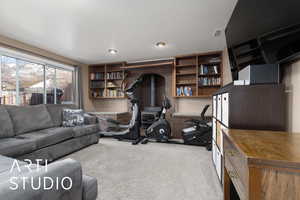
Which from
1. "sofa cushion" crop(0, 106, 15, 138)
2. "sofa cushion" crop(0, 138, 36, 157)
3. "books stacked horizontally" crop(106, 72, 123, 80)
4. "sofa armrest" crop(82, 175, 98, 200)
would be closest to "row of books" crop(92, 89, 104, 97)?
"books stacked horizontally" crop(106, 72, 123, 80)

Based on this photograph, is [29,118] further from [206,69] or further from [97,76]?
[206,69]

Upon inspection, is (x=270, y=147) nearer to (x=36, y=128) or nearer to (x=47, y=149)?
(x=47, y=149)

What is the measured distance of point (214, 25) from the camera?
2305mm

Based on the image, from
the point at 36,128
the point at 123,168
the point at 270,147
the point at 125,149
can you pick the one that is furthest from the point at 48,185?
the point at 36,128

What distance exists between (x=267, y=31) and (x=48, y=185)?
1.85 meters

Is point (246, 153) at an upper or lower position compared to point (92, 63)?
lower

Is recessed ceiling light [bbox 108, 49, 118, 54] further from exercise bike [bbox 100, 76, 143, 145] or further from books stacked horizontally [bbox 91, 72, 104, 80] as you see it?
books stacked horizontally [bbox 91, 72, 104, 80]

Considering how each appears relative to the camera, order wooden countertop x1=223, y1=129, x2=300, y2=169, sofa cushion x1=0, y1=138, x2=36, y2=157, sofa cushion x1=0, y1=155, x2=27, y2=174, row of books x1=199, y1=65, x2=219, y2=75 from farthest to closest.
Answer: row of books x1=199, y1=65, x2=219, y2=75 → sofa cushion x1=0, y1=138, x2=36, y2=157 → sofa cushion x1=0, y1=155, x2=27, y2=174 → wooden countertop x1=223, y1=129, x2=300, y2=169

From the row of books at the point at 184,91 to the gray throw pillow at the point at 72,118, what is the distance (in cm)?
261

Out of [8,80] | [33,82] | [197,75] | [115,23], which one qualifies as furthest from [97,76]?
[197,75]

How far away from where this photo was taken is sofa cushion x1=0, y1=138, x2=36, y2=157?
5.68 feet

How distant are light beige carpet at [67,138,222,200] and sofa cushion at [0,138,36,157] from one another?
28.8 inches

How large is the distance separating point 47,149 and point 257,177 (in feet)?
8.81

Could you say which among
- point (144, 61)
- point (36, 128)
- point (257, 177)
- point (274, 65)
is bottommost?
point (36, 128)
